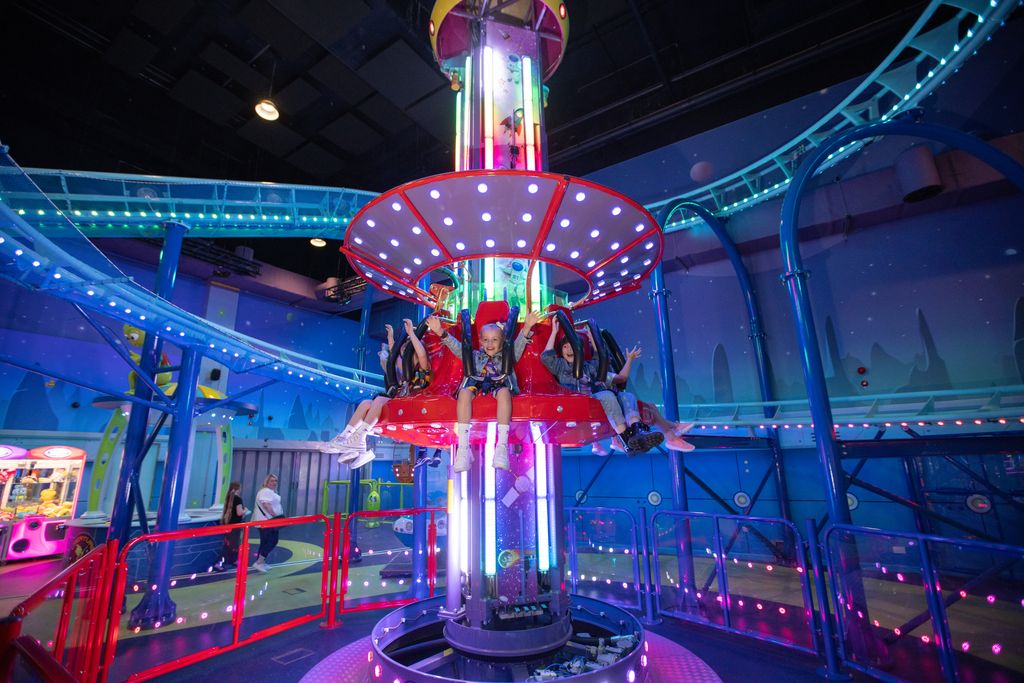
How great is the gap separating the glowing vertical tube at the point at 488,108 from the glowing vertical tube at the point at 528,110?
1.16 feet

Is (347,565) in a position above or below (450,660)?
above

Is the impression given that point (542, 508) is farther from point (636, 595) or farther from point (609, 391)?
point (636, 595)

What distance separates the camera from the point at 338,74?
12133 mm

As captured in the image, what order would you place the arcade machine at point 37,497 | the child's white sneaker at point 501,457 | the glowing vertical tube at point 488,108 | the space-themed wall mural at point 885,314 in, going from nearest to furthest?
1. the child's white sneaker at point 501,457
2. the glowing vertical tube at point 488,108
3. the space-themed wall mural at point 885,314
4. the arcade machine at point 37,497

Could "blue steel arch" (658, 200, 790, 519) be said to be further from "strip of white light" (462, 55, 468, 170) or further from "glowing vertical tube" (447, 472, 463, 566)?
"glowing vertical tube" (447, 472, 463, 566)

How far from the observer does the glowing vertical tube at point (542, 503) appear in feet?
15.4

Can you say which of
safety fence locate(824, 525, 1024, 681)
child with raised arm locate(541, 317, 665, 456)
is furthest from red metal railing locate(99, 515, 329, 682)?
safety fence locate(824, 525, 1024, 681)

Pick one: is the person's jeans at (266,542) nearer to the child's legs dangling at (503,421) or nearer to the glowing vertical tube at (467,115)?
the child's legs dangling at (503,421)

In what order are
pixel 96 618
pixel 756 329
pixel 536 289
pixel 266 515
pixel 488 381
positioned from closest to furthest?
pixel 488 381
pixel 96 618
pixel 536 289
pixel 266 515
pixel 756 329

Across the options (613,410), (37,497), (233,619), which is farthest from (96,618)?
(37,497)

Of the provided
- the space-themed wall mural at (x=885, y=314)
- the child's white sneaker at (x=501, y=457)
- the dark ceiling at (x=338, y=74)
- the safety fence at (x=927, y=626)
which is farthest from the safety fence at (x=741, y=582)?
the dark ceiling at (x=338, y=74)

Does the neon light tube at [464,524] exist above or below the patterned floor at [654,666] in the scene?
above

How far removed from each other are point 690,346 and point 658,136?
21.4ft

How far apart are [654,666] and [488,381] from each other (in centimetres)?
345
